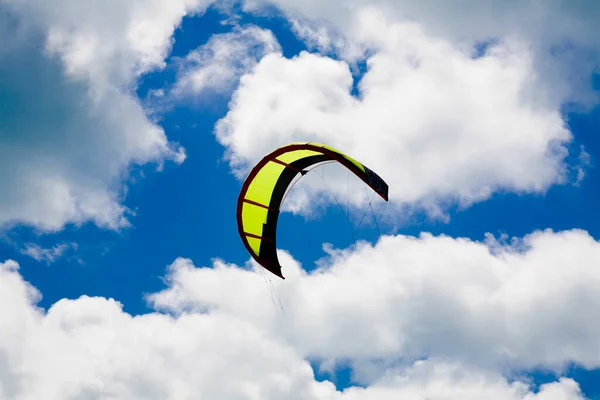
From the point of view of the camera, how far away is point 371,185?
30.5 meters

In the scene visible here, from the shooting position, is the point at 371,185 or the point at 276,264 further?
the point at 276,264

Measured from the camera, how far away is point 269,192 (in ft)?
114

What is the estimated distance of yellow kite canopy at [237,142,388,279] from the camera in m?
32.3

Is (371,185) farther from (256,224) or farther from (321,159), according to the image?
(256,224)

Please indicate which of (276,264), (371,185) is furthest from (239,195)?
(371,185)

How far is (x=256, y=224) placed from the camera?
116 ft

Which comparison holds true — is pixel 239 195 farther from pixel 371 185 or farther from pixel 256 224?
pixel 371 185

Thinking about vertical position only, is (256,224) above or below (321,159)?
below

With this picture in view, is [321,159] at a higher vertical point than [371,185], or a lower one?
higher

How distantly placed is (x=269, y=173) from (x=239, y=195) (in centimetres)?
207

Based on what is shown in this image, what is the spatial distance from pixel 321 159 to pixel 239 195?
4.97m

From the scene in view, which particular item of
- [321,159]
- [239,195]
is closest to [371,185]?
[321,159]

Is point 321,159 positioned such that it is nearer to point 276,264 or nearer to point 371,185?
point 371,185

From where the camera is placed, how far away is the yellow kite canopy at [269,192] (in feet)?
106
